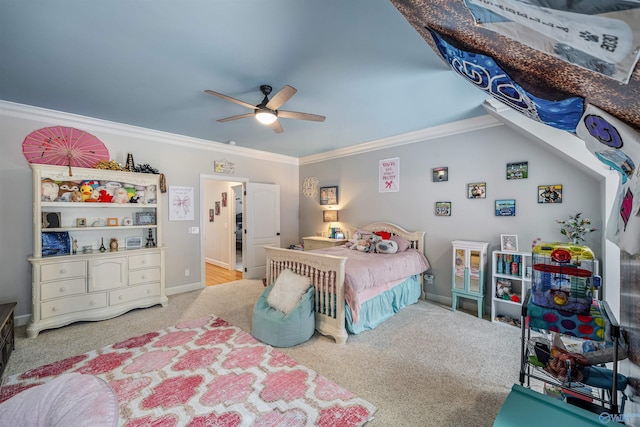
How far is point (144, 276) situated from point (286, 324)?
2332 millimetres

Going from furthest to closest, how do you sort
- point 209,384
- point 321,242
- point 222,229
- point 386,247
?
point 222,229, point 321,242, point 386,247, point 209,384

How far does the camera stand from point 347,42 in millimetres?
1957

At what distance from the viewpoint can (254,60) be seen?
2.20 meters

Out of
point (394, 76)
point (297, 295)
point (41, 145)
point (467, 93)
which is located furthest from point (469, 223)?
point (41, 145)

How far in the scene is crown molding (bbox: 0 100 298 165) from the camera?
3190 millimetres

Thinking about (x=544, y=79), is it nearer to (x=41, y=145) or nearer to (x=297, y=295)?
(x=297, y=295)

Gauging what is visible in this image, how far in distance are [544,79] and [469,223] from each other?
322cm

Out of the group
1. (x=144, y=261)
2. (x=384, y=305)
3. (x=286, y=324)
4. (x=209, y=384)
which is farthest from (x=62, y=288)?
(x=384, y=305)

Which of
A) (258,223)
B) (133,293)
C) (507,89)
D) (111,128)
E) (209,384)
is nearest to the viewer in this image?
(507,89)

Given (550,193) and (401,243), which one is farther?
(401,243)

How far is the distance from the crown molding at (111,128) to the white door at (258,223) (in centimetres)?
75

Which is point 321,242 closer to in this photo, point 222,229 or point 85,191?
point 222,229

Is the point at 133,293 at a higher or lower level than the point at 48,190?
lower

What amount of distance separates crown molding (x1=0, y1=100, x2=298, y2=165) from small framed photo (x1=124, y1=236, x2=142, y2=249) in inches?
59.9
